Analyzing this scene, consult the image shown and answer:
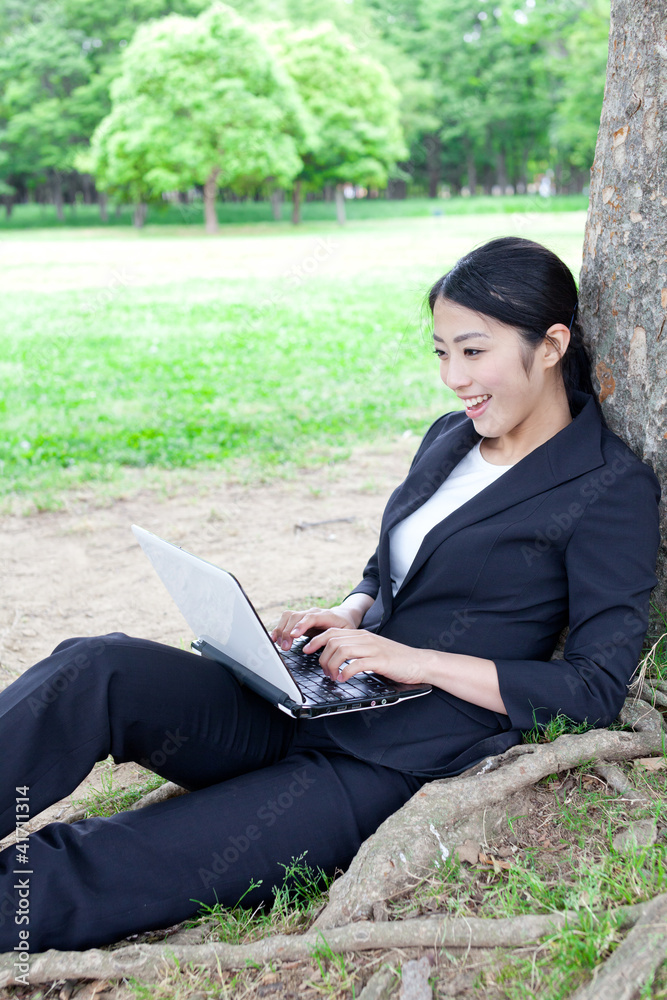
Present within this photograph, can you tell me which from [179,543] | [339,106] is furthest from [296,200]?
[179,543]

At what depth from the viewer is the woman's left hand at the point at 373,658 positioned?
7.59 feet

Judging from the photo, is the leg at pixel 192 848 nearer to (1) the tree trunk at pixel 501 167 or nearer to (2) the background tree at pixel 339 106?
(2) the background tree at pixel 339 106

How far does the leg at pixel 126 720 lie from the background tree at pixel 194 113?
35315 mm

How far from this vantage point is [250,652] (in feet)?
7.84

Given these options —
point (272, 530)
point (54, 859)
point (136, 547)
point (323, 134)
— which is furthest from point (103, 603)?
point (323, 134)

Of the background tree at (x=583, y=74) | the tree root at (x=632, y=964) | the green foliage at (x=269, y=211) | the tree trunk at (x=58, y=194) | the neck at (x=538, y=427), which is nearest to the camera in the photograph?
the tree root at (x=632, y=964)

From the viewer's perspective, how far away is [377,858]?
7.29ft

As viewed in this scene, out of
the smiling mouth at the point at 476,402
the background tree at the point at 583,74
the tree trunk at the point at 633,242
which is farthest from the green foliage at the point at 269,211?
the smiling mouth at the point at 476,402

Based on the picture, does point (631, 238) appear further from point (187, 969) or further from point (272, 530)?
point (272, 530)

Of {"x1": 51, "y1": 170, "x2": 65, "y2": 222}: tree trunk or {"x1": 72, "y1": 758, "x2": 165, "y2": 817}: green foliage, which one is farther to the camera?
{"x1": 51, "y1": 170, "x2": 65, "y2": 222}: tree trunk

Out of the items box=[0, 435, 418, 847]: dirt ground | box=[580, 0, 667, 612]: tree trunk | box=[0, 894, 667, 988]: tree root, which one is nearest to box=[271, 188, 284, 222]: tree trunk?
box=[0, 435, 418, 847]: dirt ground

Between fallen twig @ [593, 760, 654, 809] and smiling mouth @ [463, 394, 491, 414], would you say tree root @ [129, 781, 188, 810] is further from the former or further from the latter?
smiling mouth @ [463, 394, 491, 414]

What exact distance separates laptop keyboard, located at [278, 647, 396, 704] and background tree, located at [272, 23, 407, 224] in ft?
132

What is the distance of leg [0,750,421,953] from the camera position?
6.94 ft
